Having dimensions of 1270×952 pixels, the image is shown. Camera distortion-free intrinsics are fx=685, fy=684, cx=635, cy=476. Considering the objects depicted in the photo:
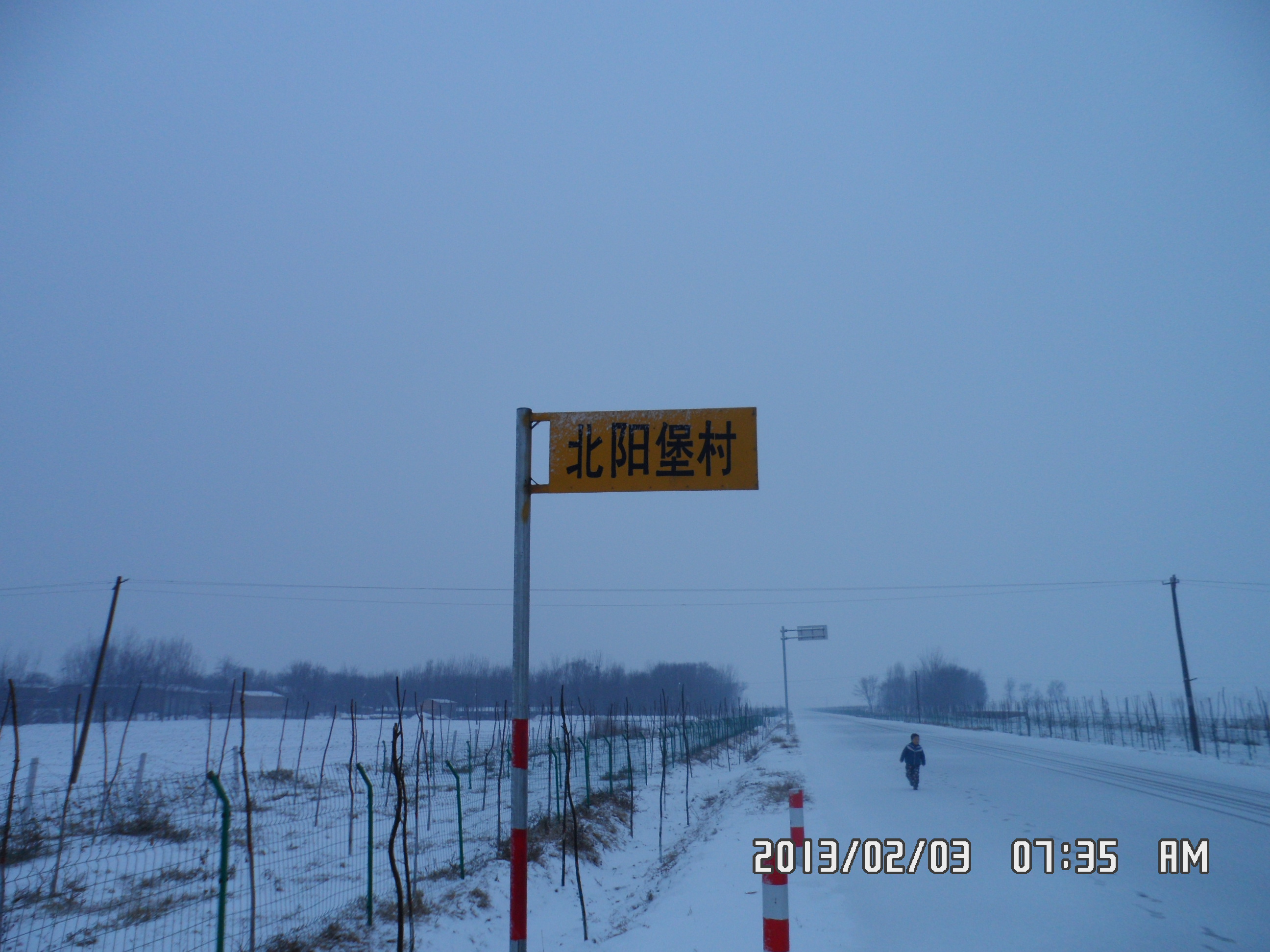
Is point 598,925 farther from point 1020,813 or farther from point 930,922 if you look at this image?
point 1020,813

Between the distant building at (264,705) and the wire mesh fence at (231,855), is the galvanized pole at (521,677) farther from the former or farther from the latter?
the distant building at (264,705)

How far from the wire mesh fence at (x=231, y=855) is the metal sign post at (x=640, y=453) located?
12.9 feet

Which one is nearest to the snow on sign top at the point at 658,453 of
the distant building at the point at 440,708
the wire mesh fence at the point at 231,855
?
the wire mesh fence at the point at 231,855

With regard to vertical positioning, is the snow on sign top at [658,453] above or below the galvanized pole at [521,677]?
above

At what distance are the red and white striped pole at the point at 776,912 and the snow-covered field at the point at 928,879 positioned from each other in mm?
2269

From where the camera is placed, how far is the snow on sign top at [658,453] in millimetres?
3885

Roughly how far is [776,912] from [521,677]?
1.92 m

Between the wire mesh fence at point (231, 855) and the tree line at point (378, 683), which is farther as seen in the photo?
the tree line at point (378, 683)

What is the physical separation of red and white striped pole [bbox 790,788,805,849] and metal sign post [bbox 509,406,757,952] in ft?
5.66

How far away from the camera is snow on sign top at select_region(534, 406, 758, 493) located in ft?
12.7

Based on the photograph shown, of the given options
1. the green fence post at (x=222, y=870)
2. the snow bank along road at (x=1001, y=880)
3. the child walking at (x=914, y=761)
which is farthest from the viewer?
the child walking at (x=914, y=761)

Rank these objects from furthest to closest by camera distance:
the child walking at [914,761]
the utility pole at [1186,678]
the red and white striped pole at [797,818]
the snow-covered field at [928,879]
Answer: the utility pole at [1186,678] → the child walking at [914,761] → the snow-covered field at [928,879] → the red and white striped pole at [797,818]

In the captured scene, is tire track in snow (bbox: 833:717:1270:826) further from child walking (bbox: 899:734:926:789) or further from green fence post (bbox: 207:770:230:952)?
green fence post (bbox: 207:770:230:952)
